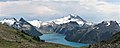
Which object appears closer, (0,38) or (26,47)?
(26,47)

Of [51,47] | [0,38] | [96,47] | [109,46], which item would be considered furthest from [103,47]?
[0,38]

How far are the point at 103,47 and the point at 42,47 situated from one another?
32215mm

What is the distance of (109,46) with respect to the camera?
11075 centimetres

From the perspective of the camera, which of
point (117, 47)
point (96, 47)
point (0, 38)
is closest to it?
point (117, 47)

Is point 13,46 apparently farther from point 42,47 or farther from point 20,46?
point 42,47

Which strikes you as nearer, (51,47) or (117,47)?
(117,47)

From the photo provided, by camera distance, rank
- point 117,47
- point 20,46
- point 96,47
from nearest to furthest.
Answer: point 117,47, point 96,47, point 20,46

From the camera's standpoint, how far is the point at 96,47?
122m

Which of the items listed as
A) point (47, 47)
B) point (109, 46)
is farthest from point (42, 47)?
point (109, 46)

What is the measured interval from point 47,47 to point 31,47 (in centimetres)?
1042

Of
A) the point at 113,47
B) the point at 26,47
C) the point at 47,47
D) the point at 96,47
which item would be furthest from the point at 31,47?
the point at 113,47

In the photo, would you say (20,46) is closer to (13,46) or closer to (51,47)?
(13,46)

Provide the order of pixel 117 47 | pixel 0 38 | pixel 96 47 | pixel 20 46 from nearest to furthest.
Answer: pixel 117 47
pixel 96 47
pixel 20 46
pixel 0 38

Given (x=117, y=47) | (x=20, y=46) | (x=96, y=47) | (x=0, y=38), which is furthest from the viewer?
(x=0, y=38)
